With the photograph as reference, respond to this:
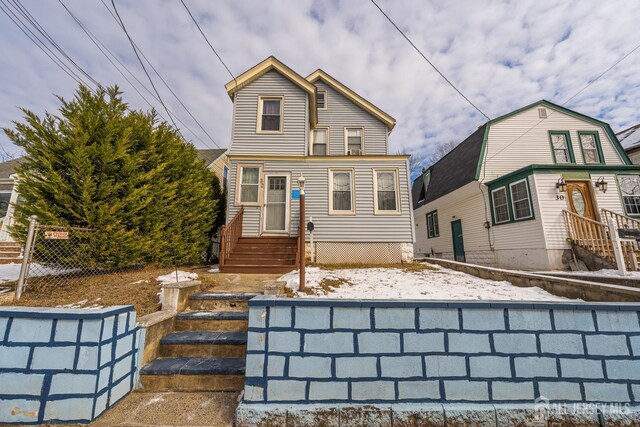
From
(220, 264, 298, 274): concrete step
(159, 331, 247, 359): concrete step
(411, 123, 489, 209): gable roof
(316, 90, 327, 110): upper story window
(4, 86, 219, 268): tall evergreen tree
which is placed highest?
(316, 90, 327, 110): upper story window

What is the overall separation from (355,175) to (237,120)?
472 centimetres

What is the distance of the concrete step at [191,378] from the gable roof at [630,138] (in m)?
22.6

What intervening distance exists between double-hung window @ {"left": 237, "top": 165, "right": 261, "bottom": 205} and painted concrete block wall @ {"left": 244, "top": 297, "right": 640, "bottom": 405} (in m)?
6.66

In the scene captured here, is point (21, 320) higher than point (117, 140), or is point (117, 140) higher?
point (117, 140)

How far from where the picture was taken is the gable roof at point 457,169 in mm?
11359

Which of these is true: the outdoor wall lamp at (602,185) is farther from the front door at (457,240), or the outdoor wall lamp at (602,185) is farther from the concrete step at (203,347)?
the concrete step at (203,347)

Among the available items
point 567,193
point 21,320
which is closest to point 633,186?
point 567,193

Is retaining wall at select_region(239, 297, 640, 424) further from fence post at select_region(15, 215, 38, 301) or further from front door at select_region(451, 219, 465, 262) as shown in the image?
front door at select_region(451, 219, 465, 262)

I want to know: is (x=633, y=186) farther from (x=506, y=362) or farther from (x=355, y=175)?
(x=506, y=362)

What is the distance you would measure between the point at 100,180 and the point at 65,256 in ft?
4.85

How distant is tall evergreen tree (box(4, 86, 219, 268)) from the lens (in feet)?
14.3

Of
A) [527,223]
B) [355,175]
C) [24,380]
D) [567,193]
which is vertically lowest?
[24,380]

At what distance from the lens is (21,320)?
2.05 meters

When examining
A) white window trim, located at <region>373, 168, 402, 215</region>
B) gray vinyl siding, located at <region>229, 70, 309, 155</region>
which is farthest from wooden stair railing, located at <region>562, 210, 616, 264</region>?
gray vinyl siding, located at <region>229, 70, 309, 155</region>
